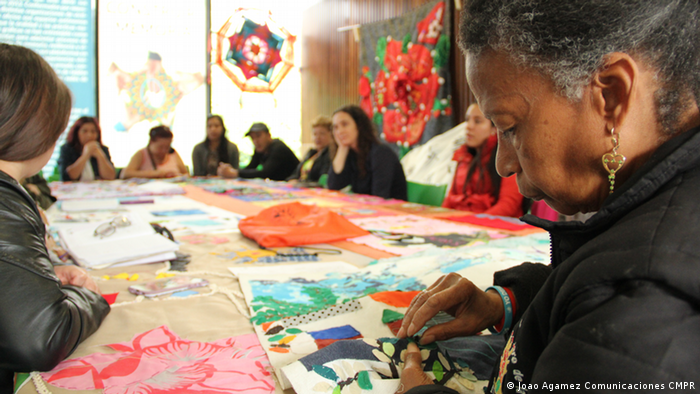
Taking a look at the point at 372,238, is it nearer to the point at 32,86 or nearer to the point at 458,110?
the point at 32,86

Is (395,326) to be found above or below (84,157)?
below

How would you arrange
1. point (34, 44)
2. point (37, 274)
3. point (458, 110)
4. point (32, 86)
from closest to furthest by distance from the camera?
1. point (37, 274)
2. point (32, 86)
3. point (458, 110)
4. point (34, 44)

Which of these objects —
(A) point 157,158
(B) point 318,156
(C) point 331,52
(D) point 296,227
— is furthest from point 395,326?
(C) point 331,52

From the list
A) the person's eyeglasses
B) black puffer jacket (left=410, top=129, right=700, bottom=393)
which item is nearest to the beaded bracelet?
black puffer jacket (left=410, top=129, right=700, bottom=393)

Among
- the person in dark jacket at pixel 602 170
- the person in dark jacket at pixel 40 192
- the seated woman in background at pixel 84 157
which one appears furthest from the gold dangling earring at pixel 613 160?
the seated woman in background at pixel 84 157

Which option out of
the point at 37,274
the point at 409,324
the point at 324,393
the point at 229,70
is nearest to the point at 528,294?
the point at 409,324

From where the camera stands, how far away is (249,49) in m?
6.31

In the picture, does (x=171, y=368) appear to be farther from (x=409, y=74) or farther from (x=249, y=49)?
(x=249, y=49)

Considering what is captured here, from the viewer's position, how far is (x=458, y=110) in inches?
170

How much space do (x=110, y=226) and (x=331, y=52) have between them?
5272mm

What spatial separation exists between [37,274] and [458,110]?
13.1 ft

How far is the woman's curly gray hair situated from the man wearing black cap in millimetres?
4718

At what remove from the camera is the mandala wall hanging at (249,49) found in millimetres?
6227

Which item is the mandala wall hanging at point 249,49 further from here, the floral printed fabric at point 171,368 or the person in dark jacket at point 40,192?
the floral printed fabric at point 171,368
